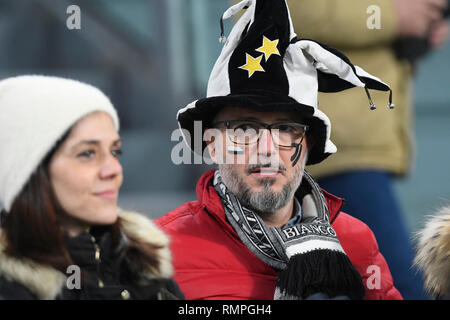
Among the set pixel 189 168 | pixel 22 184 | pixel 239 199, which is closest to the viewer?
pixel 22 184

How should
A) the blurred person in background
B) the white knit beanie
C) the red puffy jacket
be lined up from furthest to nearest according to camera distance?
the blurred person in background < the red puffy jacket < the white knit beanie

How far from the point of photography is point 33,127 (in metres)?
1.65

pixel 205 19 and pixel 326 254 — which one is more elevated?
pixel 205 19

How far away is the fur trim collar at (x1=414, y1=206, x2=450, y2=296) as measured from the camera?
198cm

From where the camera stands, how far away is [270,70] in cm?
201

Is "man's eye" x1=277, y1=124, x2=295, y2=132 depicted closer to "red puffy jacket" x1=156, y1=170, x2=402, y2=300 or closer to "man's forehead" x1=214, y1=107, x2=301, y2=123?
"man's forehead" x1=214, y1=107, x2=301, y2=123

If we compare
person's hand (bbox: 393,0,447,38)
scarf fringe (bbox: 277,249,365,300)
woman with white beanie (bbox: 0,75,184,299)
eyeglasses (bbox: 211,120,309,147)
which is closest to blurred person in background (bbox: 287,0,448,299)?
person's hand (bbox: 393,0,447,38)

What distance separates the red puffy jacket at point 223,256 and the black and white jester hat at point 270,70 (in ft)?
0.83

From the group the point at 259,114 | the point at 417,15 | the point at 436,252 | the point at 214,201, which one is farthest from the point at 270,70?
the point at 417,15

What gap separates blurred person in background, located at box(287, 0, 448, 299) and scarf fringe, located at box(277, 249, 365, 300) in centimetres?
42

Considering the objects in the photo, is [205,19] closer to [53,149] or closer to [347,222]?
[347,222]
